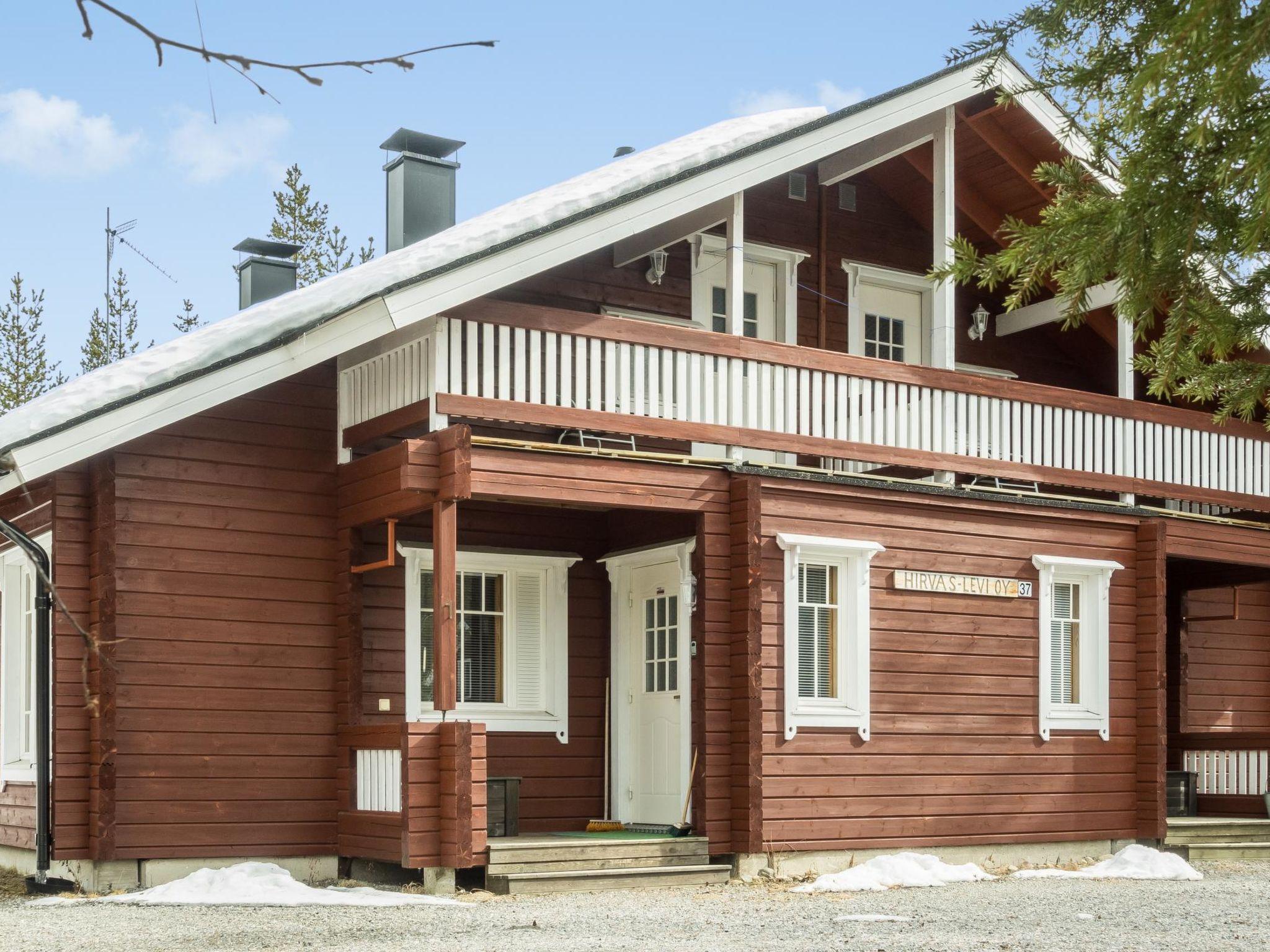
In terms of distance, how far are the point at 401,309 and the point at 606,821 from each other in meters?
5.00

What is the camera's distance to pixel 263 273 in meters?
21.3

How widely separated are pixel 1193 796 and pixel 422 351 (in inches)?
392

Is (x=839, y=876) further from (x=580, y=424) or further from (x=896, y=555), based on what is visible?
(x=580, y=424)

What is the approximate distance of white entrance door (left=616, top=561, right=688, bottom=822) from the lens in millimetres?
13945

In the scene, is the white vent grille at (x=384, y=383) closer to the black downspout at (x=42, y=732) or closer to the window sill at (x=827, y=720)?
the black downspout at (x=42, y=732)

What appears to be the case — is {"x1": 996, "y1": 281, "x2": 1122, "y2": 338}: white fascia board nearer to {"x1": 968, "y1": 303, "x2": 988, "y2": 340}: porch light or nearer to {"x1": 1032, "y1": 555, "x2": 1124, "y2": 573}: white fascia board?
{"x1": 968, "y1": 303, "x2": 988, "y2": 340}: porch light

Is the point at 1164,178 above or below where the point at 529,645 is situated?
above

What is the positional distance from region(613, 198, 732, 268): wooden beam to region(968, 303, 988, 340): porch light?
12.2 feet

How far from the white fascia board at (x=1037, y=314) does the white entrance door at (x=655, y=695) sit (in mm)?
4916

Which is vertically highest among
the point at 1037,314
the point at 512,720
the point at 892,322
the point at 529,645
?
the point at 1037,314

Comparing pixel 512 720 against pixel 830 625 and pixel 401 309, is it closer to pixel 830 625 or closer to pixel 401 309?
pixel 830 625

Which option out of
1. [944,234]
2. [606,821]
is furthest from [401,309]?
[944,234]

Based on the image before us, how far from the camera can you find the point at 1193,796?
57.5ft

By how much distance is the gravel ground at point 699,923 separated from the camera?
9461 mm
